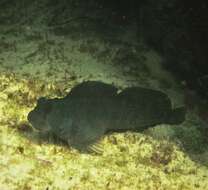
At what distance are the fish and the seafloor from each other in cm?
15

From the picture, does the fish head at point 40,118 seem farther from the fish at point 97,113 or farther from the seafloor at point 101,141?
the seafloor at point 101,141

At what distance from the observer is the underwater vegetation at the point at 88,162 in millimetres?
4902

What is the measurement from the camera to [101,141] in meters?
5.89

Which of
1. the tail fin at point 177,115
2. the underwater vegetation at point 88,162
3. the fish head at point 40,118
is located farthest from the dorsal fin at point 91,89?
the tail fin at point 177,115

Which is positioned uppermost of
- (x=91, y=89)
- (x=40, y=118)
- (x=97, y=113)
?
(x=91, y=89)

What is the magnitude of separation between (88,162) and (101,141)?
1.95 ft

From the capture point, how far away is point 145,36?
8492mm

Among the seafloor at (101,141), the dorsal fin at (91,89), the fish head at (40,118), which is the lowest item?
the seafloor at (101,141)

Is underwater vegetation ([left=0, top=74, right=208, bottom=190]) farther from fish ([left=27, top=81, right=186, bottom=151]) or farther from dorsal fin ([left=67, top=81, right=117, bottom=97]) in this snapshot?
dorsal fin ([left=67, top=81, right=117, bottom=97])

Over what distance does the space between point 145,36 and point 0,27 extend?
126 inches

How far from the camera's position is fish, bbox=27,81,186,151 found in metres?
5.65

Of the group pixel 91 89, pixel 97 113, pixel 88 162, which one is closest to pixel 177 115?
pixel 97 113

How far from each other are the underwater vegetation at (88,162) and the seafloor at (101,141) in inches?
0.4

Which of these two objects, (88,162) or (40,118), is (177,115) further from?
(40,118)
